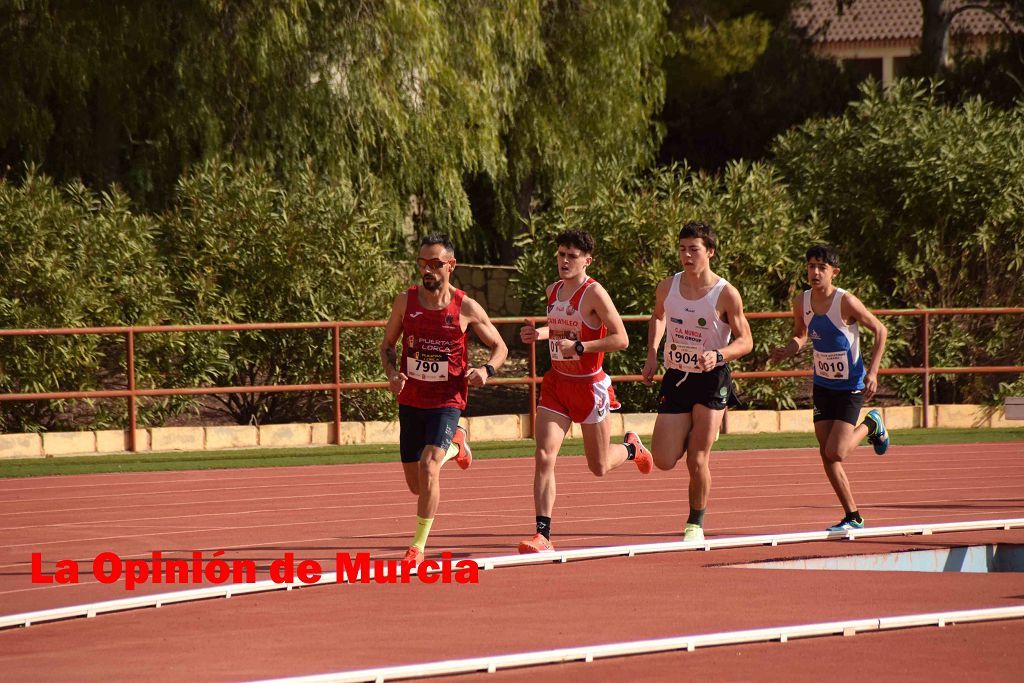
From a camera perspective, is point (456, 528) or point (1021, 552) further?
point (456, 528)

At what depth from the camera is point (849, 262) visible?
21.6 m

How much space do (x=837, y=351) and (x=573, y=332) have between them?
6.42ft

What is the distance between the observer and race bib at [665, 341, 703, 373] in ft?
33.1

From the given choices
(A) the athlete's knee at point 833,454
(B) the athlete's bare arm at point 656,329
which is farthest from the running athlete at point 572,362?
(A) the athlete's knee at point 833,454

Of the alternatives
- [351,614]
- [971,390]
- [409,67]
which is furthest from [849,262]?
[351,614]

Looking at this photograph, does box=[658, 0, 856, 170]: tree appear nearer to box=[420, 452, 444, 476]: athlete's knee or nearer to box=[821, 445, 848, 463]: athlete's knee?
box=[821, 445, 848, 463]: athlete's knee

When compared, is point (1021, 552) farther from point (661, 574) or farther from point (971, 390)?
point (971, 390)

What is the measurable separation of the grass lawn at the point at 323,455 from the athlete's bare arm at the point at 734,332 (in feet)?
21.0

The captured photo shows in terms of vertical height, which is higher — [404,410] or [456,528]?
[404,410]

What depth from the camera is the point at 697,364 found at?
10094 millimetres

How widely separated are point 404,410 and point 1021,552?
417cm

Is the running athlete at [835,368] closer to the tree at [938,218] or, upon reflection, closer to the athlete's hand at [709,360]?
the athlete's hand at [709,360]

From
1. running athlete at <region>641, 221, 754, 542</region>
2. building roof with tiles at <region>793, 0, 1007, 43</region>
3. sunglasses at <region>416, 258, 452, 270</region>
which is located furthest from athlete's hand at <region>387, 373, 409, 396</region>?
building roof with tiles at <region>793, 0, 1007, 43</region>

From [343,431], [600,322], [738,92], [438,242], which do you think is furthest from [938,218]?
[738,92]
